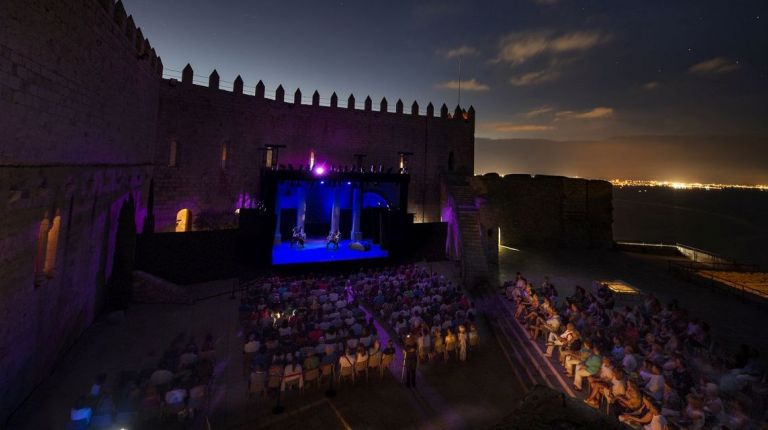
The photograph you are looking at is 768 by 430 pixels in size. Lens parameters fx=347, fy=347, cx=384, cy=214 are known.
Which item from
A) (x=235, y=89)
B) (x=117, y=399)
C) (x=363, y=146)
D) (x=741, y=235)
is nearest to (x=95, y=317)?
(x=117, y=399)

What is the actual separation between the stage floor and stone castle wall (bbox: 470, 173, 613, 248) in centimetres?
1089

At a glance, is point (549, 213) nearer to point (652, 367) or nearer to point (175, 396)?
point (652, 367)

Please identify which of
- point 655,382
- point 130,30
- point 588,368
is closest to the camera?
point 655,382

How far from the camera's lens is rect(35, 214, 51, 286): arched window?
786 cm

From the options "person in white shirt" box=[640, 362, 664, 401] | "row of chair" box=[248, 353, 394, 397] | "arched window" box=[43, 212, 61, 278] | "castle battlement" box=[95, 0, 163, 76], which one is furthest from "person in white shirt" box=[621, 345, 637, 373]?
"castle battlement" box=[95, 0, 163, 76]

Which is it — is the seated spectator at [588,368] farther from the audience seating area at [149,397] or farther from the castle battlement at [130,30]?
the castle battlement at [130,30]

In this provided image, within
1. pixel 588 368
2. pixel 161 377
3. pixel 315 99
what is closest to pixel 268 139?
pixel 315 99

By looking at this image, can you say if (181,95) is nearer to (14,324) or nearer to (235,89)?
(235,89)

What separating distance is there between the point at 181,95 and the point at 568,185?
27050mm

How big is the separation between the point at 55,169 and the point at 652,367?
45.5ft

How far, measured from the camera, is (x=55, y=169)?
7.90m

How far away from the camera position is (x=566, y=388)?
331 inches

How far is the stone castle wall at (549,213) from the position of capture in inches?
1036

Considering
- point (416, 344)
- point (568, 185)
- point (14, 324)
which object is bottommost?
point (416, 344)
